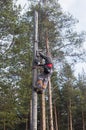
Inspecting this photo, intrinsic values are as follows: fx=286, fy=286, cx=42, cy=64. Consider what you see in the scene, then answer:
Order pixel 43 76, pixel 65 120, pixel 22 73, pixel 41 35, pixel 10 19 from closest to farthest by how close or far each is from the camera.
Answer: pixel 43 76
pixel 10 19
pixel 22 73
pixel 41 35
pixel 65 120

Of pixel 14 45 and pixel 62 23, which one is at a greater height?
pixel 62 23

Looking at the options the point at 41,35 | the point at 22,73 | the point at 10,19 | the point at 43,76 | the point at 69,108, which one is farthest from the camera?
the point at 69,108

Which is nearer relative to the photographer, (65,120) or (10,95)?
(10,95)

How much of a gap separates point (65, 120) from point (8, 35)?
113ft

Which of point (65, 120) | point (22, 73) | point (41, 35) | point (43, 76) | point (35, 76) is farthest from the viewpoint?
point (65, 120)

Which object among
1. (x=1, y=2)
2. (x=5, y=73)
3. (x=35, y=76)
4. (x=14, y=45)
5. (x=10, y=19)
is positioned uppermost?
(x=1, y=2)

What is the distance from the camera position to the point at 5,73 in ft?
43.0

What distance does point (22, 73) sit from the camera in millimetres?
14000

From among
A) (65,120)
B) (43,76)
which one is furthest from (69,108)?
(43,76)

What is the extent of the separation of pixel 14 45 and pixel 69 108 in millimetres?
29045


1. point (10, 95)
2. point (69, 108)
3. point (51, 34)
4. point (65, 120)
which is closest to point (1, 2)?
point (10, 95)

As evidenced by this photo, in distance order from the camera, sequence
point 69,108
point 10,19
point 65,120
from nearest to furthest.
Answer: point 10,19
point 69,108
point 65,120

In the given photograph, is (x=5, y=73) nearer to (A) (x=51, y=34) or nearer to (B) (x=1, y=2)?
(B) (x=1, y=2)

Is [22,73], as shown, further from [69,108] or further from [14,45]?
[69,108]
